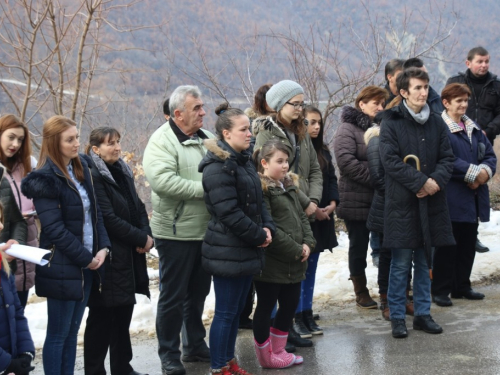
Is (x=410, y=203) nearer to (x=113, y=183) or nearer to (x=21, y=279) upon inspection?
(x=113, y=183)

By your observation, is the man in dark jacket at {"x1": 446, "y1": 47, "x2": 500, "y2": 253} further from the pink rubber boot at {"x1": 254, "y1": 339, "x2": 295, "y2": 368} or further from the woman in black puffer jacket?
the pink rubber boot at {"x1": 254, "y1": 339, "x2": 295, "y2": 368}

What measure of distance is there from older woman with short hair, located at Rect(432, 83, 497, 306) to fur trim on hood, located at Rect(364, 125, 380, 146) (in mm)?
758

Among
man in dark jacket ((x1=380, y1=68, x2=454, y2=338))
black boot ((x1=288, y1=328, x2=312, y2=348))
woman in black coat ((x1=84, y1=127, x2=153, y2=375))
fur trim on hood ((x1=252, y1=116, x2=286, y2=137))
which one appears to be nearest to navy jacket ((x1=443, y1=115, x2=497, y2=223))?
man in dark jacket ((x1=380, y1=68, x2=454, y2=338))

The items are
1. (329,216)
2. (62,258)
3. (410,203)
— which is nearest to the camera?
(62,258)

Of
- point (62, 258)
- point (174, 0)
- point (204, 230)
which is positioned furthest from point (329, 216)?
point (174, 0)

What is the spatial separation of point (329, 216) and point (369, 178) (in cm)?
58

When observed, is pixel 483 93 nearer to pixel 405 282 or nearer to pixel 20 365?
pixel 405 282

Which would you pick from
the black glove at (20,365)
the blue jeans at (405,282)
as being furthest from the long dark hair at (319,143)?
the black glove at (20,365)

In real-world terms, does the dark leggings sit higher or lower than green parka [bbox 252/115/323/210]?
lower

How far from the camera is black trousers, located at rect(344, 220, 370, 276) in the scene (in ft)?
22.5

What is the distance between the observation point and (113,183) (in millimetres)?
5051

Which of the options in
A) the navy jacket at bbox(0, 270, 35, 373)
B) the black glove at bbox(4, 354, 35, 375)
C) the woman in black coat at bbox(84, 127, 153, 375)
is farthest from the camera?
the woman in black coat at bbox(84, 127, 153, 375)

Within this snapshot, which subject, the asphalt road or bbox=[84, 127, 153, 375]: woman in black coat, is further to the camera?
Result: the asphalt road

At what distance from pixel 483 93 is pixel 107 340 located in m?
5.38
